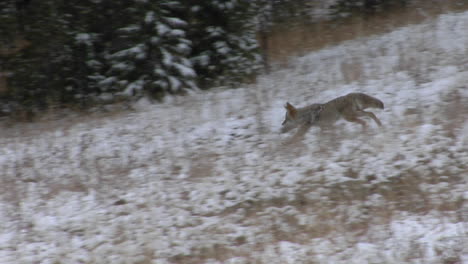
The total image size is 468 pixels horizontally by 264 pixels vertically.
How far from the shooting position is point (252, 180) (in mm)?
8359

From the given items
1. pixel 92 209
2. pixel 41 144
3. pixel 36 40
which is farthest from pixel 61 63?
pixel 92 209

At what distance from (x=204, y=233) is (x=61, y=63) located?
7153 millimetres

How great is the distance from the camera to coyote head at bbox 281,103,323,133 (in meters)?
9.50

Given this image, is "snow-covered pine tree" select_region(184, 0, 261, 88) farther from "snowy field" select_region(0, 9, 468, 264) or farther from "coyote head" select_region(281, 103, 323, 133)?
"coyote head" select_region(281, 103, 323, 133)

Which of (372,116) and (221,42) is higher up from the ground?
(221,42)

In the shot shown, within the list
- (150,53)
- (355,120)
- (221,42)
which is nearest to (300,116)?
(355,120)

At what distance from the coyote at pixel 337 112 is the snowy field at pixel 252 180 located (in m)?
0.23

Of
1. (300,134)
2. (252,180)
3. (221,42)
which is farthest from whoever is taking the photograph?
(221,42)

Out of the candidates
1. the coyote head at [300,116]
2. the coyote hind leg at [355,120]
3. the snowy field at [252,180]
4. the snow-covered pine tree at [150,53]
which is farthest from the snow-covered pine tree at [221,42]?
the coyote hind leg at [355,120]

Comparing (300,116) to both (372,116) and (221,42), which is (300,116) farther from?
(221,42)

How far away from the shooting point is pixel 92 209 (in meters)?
7.97

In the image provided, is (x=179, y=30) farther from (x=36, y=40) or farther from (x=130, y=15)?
(x=36, y=40)

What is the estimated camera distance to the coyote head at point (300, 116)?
9500 mm

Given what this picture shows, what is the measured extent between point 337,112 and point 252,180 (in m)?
2.12
